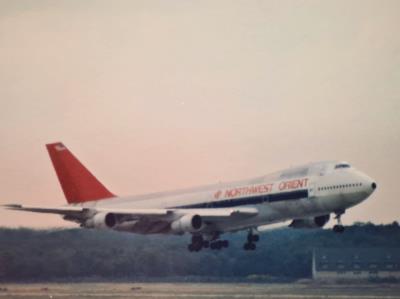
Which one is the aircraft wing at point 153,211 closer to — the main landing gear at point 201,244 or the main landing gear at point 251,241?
the main landing gear at point 201,244

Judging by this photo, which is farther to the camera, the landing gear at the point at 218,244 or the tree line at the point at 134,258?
the tree line at the point at 134,258

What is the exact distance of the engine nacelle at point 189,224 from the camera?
65000mm

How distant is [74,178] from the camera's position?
76375 mm

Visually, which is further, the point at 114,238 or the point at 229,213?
the point at 114,238

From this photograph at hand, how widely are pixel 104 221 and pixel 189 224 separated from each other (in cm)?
530

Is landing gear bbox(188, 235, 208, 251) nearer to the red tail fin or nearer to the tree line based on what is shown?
the tree line

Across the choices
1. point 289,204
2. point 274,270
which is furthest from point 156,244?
point 289,204

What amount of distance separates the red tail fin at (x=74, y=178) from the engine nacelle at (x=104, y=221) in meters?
8.28

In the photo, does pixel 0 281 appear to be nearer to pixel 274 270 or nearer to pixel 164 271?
pixel 164 271

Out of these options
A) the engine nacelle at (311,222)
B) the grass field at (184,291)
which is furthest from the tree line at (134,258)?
the engine nacelle at (311,222)

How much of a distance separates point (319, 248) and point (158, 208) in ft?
46.1

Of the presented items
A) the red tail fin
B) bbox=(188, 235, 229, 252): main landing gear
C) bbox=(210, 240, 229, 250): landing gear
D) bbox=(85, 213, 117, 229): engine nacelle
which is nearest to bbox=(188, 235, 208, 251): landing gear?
bbox=(188, 235, 229, 252): main landing gear

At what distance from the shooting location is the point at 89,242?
73.6 metres

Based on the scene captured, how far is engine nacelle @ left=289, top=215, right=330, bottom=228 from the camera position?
216ft
